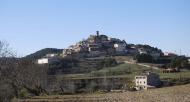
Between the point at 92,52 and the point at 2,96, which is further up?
the point at 92,52

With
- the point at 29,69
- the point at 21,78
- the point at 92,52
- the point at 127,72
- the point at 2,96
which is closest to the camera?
the point at 2,96

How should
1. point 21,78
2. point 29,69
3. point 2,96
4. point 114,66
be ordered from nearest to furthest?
point 2,96 → point 21,78 → point 29,69 → point 114,66

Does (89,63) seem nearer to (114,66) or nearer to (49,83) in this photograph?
(114,66)

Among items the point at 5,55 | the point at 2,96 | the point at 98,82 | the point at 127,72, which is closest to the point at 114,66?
the point at 127,72

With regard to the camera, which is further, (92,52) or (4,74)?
(92,52)

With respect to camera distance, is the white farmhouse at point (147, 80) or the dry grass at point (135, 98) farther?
the white farmhouse at point (147, 80)

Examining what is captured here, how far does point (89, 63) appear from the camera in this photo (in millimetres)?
154000

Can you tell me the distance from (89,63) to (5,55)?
9191 centimetres

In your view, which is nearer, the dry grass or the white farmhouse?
the dry grass

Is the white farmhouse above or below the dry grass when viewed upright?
above

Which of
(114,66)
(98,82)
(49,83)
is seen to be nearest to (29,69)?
(49,83)

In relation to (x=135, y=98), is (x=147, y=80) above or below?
above

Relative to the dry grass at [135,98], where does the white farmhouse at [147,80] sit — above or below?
above

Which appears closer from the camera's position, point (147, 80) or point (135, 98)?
point (135, 98)
